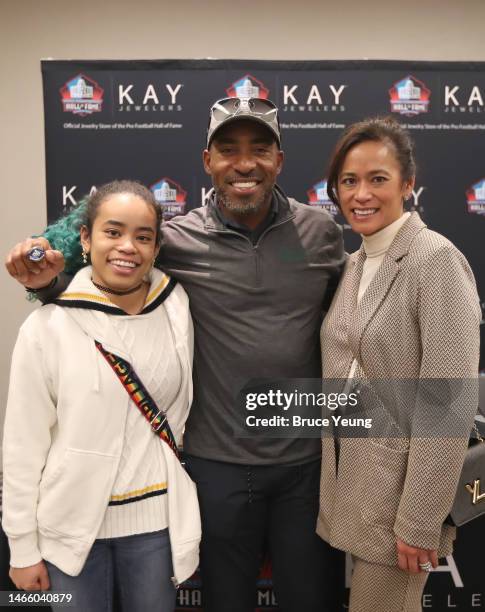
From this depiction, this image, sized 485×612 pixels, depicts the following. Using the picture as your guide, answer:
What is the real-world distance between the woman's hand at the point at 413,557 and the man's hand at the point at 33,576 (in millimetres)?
920

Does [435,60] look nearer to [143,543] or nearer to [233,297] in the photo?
[233,297]

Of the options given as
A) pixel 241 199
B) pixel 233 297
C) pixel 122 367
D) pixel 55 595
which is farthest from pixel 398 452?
pixel 55 595

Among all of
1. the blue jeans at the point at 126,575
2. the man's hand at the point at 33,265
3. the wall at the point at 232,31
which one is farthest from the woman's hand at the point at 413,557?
the wall at the point at 232,31

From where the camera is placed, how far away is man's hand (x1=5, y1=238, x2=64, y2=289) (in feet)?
4.66

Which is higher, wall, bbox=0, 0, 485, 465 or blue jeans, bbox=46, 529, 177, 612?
wall, bbox=0, 0, 485, 465

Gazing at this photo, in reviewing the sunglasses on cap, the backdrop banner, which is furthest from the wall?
the sunglasses on cap

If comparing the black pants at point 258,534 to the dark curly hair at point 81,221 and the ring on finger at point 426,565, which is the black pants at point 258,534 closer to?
the ring on finger at point 426,565

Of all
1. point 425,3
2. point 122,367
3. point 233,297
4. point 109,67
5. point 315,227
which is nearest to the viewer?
point 122,367

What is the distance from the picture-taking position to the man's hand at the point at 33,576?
4.46 feet

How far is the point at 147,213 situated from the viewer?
1.45m

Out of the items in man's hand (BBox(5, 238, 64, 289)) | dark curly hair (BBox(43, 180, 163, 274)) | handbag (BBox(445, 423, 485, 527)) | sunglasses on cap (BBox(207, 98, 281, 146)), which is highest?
sunglasses on cap (BBox(207, 98, 281, 146))

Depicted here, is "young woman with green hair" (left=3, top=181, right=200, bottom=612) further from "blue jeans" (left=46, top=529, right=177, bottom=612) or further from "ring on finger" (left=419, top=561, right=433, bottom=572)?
"ring on finger" (left=419, top=561, right=433, bottom=572)

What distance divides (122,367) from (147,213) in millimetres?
424

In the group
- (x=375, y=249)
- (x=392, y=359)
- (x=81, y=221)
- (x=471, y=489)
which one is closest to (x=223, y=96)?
(x=81, y=221)
